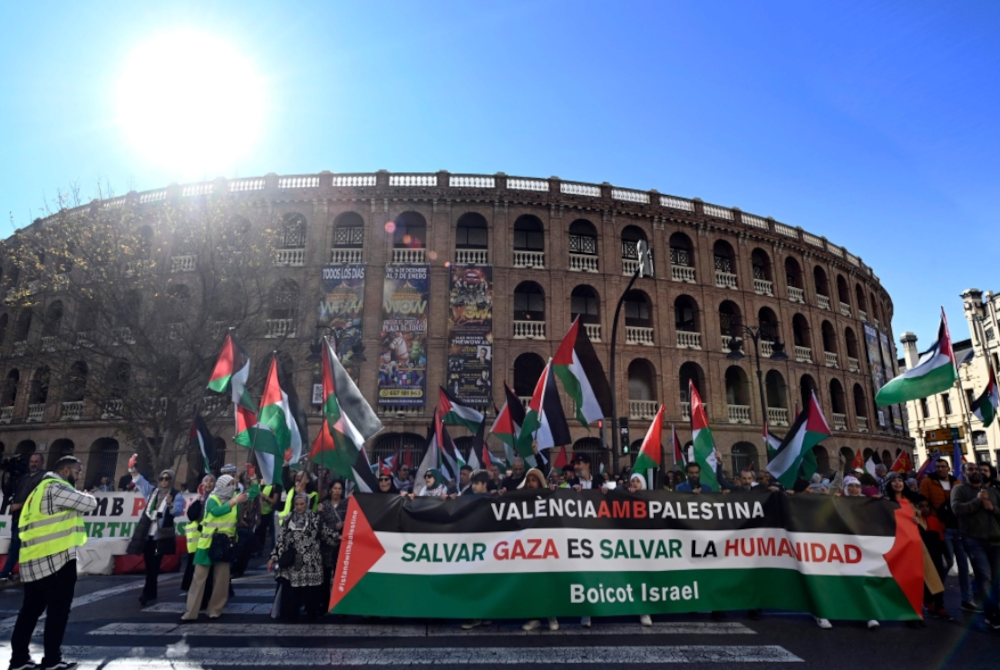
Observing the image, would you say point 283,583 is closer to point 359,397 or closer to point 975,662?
point 359,397

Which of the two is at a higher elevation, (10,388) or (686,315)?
(686,315)

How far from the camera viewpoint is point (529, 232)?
26.0 metres

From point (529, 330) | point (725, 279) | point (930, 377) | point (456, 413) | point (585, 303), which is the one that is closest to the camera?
point (930, 377)

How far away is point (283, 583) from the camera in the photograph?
654 cm

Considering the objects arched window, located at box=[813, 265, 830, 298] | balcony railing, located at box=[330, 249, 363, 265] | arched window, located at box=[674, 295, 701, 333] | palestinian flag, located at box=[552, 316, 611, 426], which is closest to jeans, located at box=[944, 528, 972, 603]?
palestinian flag, located at box=[552, 316, 611, 426]

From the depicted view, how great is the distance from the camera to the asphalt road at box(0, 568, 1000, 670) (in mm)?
4977

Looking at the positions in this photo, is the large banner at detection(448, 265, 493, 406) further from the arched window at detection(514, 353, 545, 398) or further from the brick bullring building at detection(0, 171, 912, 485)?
the arched window at detection(514, 353, 545, 398)

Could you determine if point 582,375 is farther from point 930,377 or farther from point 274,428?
point 930,377

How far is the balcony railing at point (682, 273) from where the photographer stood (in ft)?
85.2

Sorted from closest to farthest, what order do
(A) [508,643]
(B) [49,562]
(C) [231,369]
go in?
1. (B) [49,562]
2. (A) [508,643]
3. (C) [231,369]

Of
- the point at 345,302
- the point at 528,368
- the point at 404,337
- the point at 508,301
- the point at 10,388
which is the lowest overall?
the point at 10,388

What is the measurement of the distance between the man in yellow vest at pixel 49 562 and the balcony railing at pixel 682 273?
2457cm

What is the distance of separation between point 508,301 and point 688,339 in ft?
29.1

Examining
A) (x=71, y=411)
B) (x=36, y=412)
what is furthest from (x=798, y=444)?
(x=36, y=412)
